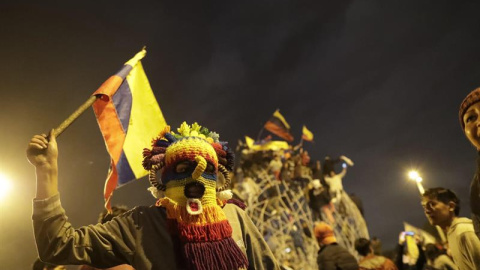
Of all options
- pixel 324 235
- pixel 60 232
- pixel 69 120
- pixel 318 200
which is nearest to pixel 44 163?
pixel 60 232

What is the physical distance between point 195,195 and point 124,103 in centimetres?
235

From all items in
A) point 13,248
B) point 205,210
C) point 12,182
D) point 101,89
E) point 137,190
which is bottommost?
point 205,210

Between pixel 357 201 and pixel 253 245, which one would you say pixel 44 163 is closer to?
pixel 253 245

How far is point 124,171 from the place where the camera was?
389cm

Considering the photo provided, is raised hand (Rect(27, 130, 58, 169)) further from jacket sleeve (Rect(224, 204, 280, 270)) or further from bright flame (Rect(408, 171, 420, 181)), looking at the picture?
bright flame (Rect(408, 171, 420, 181))

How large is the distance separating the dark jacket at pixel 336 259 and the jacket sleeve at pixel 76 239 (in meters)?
3.10

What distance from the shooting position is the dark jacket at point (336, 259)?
165 inches

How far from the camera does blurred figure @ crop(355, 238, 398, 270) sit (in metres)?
4.21

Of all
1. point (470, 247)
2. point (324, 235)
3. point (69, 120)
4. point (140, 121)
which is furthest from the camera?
point (324, 235)

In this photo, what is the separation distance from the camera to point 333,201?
10.5 metres

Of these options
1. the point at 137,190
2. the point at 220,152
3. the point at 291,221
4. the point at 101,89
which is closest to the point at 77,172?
the point at 137,190

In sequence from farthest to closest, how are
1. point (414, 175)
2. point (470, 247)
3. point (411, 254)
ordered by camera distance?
point (414, 175)
point (411, 254)
point (470, 247)

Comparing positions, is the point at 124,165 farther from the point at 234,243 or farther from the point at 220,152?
the point at 234,243

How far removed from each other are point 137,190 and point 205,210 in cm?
1276
